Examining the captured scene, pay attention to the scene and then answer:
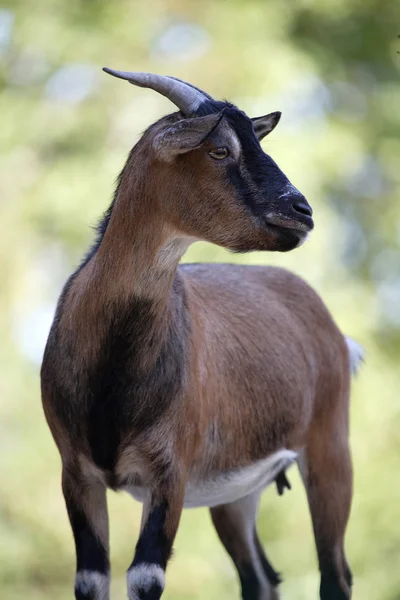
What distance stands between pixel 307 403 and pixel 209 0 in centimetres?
733

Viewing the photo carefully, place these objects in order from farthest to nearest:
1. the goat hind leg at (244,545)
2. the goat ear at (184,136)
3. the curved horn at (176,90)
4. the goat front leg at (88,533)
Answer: the goat hind leg at (244,545), the goat front leg at (88,533), the curved horn at (176,90), the goat ear at (184,136)

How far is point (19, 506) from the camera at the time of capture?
9852 mm

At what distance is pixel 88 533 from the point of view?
441 centimetres

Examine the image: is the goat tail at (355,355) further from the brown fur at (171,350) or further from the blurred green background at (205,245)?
the blurred green background at (205,245)

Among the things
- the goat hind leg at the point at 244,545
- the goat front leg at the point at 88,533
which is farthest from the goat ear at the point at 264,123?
the goat hind leg at the point at 244,545

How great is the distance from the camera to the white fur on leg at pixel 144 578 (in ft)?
13.4

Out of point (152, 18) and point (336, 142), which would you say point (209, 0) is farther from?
point (336, 142)

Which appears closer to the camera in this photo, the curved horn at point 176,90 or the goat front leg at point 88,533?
the curved horn at point 176,90

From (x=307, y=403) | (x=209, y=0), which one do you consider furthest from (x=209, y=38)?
(x=307, y=403)

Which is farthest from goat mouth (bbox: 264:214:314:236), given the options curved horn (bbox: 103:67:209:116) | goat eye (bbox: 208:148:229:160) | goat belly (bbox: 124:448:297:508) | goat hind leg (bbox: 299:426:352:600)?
goat hind leg (bbox: 299:426:352:600)

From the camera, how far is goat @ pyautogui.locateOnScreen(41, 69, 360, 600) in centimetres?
385

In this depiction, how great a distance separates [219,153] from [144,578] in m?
1.59

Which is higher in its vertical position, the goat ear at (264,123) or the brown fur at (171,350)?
the goat ear at (264,123)

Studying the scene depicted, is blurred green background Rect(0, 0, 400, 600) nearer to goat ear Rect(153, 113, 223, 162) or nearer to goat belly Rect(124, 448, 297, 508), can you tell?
goat belly Rect(124, 448, 297, 508)
